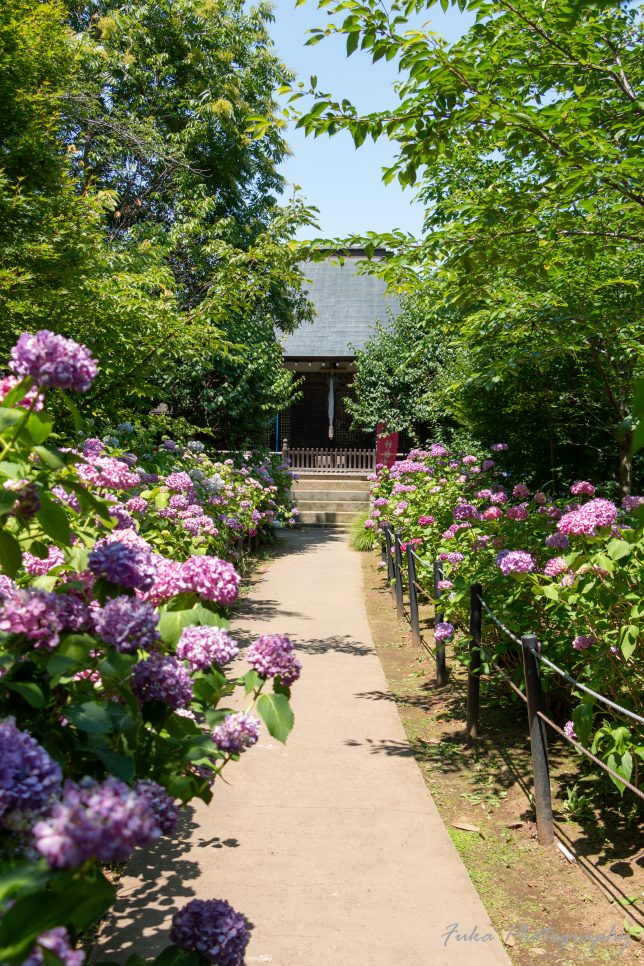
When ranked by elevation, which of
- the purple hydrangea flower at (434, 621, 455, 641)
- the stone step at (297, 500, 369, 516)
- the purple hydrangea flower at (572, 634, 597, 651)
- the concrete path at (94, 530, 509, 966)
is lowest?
the concrete path at (94, 530, 509, 966)

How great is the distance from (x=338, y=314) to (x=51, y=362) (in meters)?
27.6

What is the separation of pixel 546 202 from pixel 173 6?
597 inches

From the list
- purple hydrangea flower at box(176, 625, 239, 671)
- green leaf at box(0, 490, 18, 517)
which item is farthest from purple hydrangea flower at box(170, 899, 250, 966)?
green leaf at box(0, 490, 18, 517)

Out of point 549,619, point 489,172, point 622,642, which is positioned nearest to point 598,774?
point 549,619

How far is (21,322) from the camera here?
560 centimetres

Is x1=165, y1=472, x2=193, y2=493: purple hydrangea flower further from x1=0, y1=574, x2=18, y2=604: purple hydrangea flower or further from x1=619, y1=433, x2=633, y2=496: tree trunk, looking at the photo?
x1=619, y1=433, x2=633, y2=496: tree trunk

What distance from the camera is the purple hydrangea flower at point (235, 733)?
1636mm

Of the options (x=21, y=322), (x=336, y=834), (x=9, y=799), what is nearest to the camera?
(x=9, y=799)

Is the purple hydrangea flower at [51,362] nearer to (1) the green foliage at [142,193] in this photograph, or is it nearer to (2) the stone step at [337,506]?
(1) the green foliage at [142,193]

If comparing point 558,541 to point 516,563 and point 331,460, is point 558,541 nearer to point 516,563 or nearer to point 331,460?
point 516,563

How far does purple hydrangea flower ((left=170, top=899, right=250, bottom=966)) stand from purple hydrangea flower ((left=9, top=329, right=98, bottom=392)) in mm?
1052

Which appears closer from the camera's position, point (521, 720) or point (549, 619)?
point (549, 619)

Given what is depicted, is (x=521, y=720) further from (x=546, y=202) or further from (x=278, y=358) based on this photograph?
(x=278, y=358)

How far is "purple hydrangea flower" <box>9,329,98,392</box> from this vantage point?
1419mm
